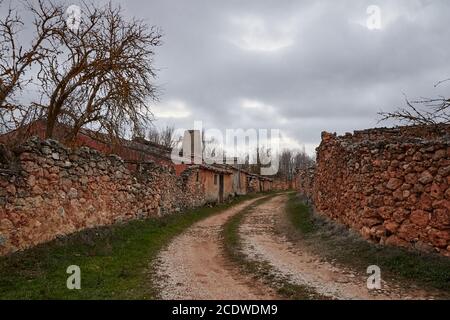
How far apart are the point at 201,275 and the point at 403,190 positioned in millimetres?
4520

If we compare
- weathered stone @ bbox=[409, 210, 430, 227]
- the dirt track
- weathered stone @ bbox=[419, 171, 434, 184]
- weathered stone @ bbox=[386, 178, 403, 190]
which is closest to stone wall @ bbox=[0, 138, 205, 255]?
the dirt track

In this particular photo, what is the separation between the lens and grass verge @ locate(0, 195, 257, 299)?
5.85 meters

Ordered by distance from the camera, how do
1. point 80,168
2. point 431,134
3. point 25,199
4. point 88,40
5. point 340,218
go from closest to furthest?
1. point 25,199
2. point 431,134
3. point 80,168
4. point 340,218
5. point 88,40

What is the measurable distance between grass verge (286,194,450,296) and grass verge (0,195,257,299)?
4.04 m

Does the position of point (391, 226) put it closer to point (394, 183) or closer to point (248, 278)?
point (394, 183)

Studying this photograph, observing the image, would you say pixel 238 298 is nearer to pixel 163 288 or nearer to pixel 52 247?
pixel 163 288

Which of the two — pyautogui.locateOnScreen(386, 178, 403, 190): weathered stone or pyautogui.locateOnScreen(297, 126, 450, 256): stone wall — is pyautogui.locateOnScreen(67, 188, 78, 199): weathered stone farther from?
pyautogui.locateOnScreen(386, 178, 403, 190): weathered stone

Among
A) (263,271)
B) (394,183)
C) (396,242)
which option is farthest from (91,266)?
(394,183)

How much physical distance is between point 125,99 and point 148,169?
2.72 m

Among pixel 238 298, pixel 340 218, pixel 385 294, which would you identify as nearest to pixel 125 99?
pixel 340 218

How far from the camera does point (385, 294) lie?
5.76 meters

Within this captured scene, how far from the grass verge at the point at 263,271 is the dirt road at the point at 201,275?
20cm

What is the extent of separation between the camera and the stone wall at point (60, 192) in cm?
759

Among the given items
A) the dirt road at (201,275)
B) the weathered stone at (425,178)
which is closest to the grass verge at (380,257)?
the weathered stone at (425,178)
